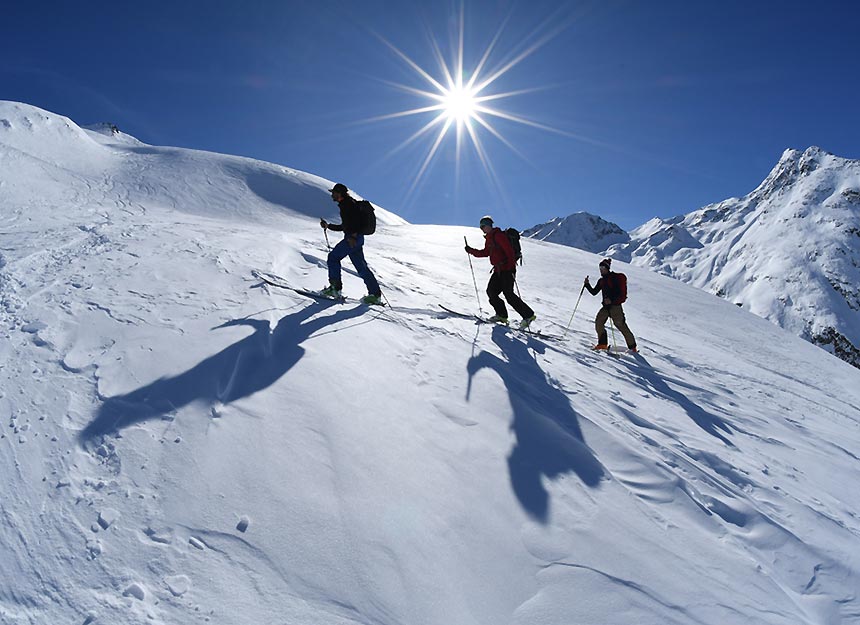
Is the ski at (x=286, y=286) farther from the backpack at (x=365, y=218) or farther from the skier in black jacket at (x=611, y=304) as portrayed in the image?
the skier in black jacket at (x=611, y=304)

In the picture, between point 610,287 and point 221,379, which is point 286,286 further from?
point 610,287

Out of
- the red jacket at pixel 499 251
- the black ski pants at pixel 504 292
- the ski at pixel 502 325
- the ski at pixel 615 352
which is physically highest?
the red jacket at pixel 499 251

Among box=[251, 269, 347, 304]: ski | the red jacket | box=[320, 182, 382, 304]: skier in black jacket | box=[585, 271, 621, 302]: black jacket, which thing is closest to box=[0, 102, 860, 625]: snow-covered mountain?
box=[251, 269, 347, 304]: ski

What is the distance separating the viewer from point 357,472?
3.12m

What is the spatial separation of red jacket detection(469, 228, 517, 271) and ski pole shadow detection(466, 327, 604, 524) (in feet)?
9.38

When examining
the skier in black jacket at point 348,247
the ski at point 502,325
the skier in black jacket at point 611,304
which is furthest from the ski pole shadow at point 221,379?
the skier in black jacket at point 611,304

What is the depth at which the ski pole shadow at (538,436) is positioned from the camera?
3.40 m

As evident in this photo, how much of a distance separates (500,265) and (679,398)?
399 centimetres

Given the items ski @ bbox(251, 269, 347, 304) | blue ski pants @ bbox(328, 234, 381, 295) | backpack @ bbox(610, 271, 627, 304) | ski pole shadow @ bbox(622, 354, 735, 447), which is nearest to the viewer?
ski pole shadow @ bbox(622, 354, 735, 447)

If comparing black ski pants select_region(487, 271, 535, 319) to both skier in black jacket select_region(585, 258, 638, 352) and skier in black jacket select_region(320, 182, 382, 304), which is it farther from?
skier in black jacket select_region(320, 182, 382, 304)

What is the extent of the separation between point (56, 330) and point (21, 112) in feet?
71.6

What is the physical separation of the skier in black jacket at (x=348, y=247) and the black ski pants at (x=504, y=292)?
2.57m

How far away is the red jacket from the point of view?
8438mm

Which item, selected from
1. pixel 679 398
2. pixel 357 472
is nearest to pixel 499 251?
pixel 679 398
